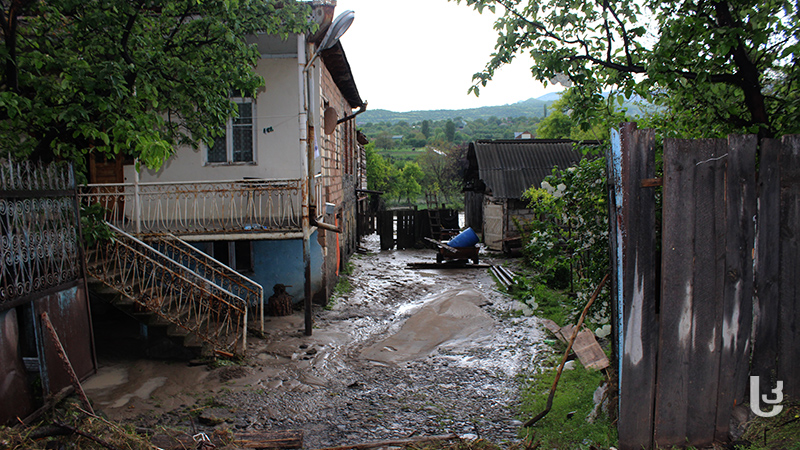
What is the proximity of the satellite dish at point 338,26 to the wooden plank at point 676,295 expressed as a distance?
6.55 meters

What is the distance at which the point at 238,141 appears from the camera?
1045 cm

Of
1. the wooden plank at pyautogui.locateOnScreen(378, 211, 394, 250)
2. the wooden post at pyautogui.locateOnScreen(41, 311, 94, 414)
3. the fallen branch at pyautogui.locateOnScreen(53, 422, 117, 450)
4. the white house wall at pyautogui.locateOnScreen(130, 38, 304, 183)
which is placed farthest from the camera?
the wooden plank at pyautogui.locateOnScreen(378, 211, 394, 250)

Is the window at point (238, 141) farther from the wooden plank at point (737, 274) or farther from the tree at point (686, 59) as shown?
the wooden plank at point (737, 274)

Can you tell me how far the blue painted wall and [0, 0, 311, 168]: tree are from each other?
381 cm

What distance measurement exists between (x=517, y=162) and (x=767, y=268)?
17534 millimetres

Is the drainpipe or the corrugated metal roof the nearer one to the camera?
the drainpipe

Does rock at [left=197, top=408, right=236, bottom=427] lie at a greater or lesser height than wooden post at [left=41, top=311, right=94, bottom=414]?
lesser

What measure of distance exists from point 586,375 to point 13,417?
6.38 meters

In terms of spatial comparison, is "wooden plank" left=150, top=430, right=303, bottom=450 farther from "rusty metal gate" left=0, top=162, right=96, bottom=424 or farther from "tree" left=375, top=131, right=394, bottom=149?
"tree" left=375, top=131, right=394, bottom=149

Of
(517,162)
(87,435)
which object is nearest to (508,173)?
(517,162)

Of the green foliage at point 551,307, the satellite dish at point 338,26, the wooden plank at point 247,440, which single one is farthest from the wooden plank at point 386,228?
the wooden plank at point 247,440

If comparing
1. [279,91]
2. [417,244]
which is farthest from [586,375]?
[417,244]

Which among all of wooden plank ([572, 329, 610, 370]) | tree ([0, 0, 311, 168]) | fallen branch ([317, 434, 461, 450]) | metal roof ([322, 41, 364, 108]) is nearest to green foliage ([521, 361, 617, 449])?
wooden plank ([572, 329, 610, 370])

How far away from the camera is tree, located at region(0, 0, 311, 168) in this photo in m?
5.14
